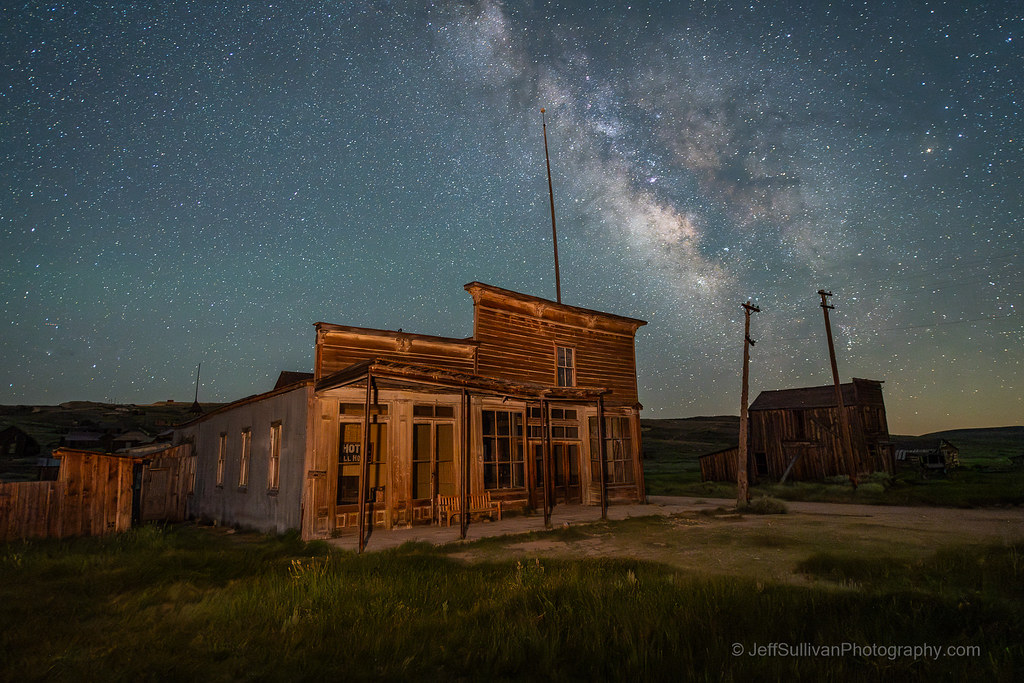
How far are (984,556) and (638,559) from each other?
16.8 feet

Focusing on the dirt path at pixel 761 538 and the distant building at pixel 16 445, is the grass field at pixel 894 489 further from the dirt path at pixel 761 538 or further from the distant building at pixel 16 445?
the distant building at pixel 16 445

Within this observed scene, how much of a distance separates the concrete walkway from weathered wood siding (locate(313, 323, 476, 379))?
3.83m

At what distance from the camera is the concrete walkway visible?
1071cm

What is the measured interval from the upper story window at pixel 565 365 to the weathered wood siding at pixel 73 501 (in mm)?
12041

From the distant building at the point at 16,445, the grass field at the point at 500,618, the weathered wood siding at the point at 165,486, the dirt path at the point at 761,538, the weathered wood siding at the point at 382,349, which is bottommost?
the dirt path at the point at 761,538

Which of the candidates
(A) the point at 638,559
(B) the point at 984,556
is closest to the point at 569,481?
(A) the point at 638,559

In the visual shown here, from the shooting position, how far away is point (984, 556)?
25.9 feet

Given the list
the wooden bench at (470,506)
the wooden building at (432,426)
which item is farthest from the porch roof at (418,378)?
the wooden bench at (470,506)

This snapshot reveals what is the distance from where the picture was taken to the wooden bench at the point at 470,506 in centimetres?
1336

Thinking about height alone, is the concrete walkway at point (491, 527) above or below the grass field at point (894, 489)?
above

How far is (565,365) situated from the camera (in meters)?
18.1

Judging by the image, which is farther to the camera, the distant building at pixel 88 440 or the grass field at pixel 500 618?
the distant building at pixel 88 440

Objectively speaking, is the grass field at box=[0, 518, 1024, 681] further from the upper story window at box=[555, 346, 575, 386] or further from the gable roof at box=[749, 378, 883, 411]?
the gable roof at box=[749, 378, 883, 411]

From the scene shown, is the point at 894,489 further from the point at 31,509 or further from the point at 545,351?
the point at 31,509
